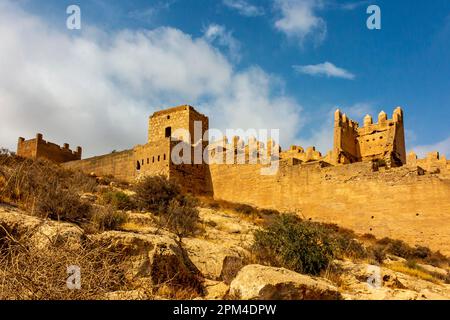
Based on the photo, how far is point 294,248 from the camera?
8.02 m

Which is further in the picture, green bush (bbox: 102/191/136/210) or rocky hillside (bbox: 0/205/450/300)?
green bush (bbox: 102/191/136/210)

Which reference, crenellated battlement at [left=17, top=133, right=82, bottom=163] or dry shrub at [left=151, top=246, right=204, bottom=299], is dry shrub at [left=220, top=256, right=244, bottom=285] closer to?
dry shrub at [left=151, top=246, right=204, bottom=299]

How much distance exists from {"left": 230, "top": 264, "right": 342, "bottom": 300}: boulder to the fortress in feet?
39.9

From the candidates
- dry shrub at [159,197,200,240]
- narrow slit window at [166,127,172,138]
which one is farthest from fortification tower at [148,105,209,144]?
dry shrub at [159,197,200,240]

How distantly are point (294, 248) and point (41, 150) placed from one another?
26.5m

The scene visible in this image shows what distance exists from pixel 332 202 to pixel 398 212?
3.28 metres

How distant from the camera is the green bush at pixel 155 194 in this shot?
12.0 m

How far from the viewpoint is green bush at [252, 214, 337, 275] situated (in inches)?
302

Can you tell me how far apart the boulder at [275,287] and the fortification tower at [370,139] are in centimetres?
2450

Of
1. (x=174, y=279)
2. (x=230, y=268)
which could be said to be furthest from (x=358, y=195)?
(x=174, y=279)

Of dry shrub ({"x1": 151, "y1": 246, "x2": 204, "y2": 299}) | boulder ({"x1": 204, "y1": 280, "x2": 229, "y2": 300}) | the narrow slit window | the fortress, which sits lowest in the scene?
boulder ({"x1": 204, "y1": 280, "x2": 229, "y2": 300})

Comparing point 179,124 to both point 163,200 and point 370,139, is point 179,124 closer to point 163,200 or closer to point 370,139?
point 370,139

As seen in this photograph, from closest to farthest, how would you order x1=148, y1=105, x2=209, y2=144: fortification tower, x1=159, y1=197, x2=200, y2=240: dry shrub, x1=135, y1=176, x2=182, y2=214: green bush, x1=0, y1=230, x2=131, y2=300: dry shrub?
x1=0, y1=230, x2=131, y2=300: dry shrub, x1=159, y1=197, x2=200, y2=240: dry shrub, x1=135, y1=176, x2=182, y2=214: green bush, x1=148, y1=105, x2=209, y2=144: fortification tower
